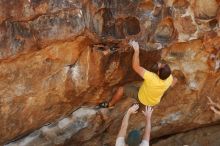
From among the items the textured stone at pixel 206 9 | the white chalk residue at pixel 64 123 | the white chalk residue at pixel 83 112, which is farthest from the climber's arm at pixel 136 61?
the white chalk residue at pixel 64 123

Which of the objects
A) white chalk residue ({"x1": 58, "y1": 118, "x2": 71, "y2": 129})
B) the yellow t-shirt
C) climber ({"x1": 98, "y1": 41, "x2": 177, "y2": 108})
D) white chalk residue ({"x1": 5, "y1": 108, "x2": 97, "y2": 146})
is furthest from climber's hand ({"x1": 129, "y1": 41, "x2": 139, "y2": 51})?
white chalk residue ({"x1": 58, "y1": 118, "x2": 71, "y2": 129})

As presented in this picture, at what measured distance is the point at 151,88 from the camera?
191 inches

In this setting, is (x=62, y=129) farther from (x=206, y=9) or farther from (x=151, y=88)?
(x=206, y=9)

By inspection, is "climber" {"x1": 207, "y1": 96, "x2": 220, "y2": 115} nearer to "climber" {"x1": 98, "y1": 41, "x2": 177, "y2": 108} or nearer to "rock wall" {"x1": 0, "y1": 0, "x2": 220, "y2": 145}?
"rock wall" {"x1": 0, "y1": 0, "x2": 220, "y2": 145}

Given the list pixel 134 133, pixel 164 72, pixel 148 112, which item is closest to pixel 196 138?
pixel 134 133

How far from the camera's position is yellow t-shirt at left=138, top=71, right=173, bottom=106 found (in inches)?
188

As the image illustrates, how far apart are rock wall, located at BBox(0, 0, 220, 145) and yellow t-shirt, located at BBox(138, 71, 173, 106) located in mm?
396

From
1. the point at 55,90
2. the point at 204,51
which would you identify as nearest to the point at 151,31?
the point at 204,51

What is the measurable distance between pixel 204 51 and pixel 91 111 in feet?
4.96

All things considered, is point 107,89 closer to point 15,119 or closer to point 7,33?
point 15,119

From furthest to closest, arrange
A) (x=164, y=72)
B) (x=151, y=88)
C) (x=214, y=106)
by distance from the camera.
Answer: (x=214, y=106) < (x=151, y=88) < (x=164, y=72)

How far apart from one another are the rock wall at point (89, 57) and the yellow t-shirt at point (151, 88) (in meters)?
0.40

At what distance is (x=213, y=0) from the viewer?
5.07m

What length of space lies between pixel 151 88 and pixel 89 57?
76cm
